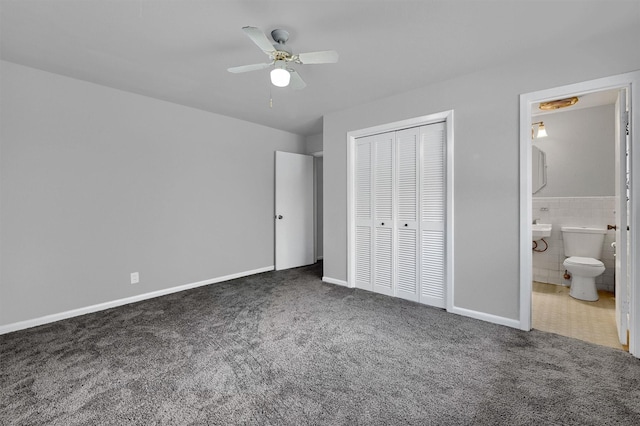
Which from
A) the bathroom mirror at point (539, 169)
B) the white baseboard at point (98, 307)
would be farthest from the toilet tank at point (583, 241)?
the white baseboard at point (98, 307)

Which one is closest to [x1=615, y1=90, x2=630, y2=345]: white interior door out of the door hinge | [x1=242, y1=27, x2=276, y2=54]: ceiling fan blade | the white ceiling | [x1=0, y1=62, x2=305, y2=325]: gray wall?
the door hinge

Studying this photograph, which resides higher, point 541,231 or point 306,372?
point 541,231

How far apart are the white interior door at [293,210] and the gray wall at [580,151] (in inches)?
141

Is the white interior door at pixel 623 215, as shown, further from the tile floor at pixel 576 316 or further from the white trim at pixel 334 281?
the white trim at pixel 334 281

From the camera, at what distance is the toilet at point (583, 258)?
3330mm

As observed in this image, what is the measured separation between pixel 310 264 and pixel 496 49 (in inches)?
162

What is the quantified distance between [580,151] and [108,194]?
5.95 m

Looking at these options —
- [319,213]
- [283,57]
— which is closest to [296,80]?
[283,57]

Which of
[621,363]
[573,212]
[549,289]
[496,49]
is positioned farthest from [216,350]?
[573,212]

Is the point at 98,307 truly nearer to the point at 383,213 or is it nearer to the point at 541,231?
the point at 383,213

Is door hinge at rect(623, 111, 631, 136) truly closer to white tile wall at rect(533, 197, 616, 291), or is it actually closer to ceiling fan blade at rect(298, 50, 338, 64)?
white tile wall at rect(533, 197, 616, 291)

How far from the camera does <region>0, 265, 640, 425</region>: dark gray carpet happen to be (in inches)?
61.8

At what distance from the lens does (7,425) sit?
1491mm

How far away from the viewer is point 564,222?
4.01m
